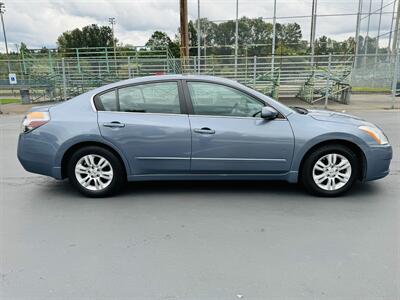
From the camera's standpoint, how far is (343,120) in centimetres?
408

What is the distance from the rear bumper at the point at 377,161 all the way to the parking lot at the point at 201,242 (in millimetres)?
293

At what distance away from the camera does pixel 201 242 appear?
305 cm

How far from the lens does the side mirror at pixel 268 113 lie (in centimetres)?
389

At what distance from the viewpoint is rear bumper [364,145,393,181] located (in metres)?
3.94

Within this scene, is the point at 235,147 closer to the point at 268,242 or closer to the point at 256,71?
the point at 268,242

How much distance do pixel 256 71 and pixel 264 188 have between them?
1454 centimetres

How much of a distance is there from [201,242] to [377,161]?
238 centimetres

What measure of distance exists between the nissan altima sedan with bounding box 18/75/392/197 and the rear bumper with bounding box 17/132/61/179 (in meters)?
0.01

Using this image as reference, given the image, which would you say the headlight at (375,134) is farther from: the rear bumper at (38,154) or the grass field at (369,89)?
the grass field at (369,89)

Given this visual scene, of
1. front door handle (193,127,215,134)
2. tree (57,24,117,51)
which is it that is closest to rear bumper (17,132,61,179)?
front door handle (193,127,215,134)

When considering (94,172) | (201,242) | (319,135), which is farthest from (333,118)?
(94,172)

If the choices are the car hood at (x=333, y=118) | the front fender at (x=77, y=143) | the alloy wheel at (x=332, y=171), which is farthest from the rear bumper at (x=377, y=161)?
the front fender at (x=77, y=143)

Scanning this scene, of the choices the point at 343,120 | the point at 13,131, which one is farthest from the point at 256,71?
the point at 343,120

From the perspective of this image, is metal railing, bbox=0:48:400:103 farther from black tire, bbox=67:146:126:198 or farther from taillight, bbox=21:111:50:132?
black tire, bbox=67:146:126:198
